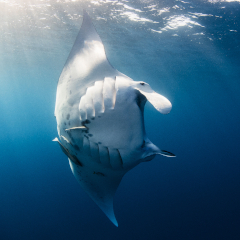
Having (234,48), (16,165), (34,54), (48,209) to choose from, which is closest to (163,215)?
(48,209)

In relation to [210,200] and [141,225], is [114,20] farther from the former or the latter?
[210,200]

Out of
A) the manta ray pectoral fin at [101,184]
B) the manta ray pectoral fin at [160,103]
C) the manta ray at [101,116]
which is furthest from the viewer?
the manta ray pectoral fin at [101,184]

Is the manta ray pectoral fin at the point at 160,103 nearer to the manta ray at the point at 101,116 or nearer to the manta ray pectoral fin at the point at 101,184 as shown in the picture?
the manta ray at the point at 101,116

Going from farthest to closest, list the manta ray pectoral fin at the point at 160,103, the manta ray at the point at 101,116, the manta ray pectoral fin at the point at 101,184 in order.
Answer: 1. the manta ray pectoral fin at the point at 101,184
2. the manta ray at the point at 101,116
3. the manta ray pectoral fin at the point at 160,103

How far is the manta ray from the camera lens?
1.42 metres

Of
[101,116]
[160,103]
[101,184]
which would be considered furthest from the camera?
[101,184]

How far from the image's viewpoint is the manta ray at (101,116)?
1425mm

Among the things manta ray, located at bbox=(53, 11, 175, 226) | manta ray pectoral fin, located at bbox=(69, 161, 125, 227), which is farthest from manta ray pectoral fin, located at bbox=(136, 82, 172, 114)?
manta ray pectoral fin, located at bbox=(69, 161, 125, 227)

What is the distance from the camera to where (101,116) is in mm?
1500

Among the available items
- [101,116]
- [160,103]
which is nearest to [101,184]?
[101,116]

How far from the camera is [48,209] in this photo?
9211mm

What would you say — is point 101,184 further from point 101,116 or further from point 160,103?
point 160,103

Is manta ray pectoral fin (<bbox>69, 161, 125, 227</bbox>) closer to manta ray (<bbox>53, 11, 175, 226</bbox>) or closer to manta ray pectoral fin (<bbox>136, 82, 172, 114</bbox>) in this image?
manta ray (<bbox>53, 11, 175, 226</bbox>)

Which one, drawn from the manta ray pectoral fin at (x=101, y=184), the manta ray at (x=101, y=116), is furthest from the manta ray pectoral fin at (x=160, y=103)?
the manta ray pectoral fin at (x=101, y=184)
